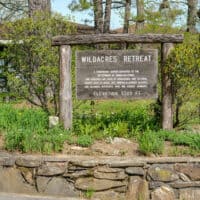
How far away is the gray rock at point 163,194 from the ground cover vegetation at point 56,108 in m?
0.56

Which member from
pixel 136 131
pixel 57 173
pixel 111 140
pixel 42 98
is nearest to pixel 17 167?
pixel 57 173

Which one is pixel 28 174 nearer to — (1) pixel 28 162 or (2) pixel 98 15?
(1) pixel 28 162

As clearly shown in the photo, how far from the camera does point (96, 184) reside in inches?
273

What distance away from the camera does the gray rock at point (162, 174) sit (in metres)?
6.86

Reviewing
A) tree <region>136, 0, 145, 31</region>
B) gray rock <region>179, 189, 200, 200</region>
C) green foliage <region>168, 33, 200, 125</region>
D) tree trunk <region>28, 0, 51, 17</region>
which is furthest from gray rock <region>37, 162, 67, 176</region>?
tree <region>136, 0, 145, 31</region>

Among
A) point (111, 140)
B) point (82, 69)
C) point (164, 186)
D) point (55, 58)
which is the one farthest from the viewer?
point (55, 58)

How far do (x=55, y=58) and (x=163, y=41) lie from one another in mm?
2080

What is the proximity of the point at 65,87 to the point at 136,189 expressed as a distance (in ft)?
7.42

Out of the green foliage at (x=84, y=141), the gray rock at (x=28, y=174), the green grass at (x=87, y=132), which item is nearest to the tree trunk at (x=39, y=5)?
the green grass at (x=87, y=132)

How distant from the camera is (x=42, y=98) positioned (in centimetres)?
958

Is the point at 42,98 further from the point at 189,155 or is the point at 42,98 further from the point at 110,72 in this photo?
the point at 189,155

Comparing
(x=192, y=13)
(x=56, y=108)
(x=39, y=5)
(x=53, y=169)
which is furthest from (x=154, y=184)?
(x=192, y=13)

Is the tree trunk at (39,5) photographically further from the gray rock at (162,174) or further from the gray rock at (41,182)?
the gray rock at (162,174)

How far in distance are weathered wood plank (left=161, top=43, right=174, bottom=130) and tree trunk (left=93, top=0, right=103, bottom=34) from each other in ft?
54.9
